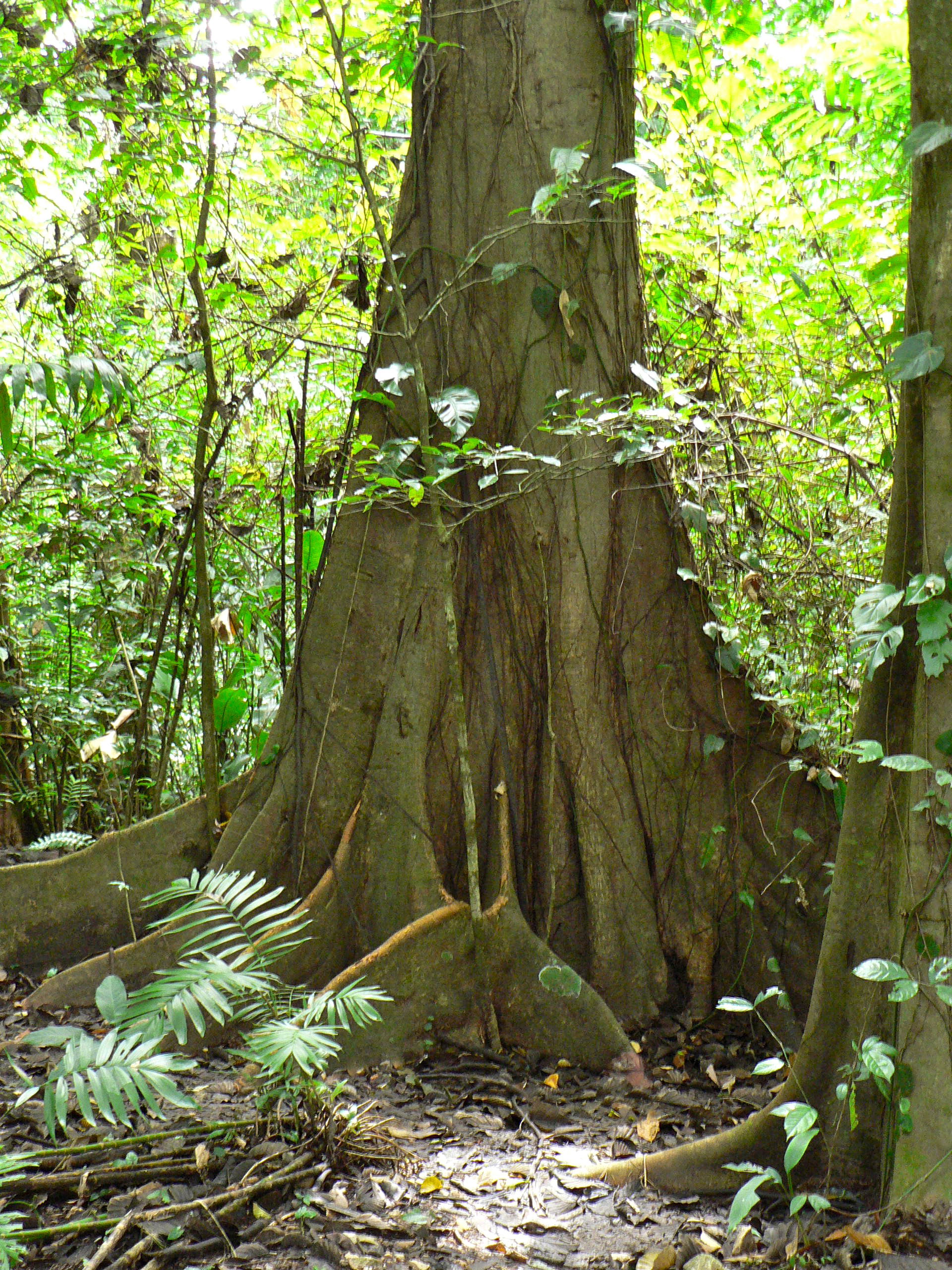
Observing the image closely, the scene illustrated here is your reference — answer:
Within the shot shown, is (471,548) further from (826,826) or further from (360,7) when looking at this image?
(360,7)

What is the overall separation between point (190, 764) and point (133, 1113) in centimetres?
323

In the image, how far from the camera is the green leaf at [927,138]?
191 centimetres

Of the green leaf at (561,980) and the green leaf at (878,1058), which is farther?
the green leaf at (561,980)

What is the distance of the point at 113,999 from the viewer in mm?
2012

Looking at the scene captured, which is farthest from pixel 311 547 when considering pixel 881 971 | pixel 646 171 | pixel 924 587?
pixel 881 971

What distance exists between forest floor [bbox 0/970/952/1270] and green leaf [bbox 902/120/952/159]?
2263 mm

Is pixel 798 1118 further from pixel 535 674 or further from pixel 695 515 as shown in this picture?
pixel 695 515

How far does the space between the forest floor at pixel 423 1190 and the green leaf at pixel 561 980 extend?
264 mm

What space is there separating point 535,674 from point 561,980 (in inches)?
43.6

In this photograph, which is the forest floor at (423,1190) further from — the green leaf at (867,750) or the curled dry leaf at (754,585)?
the curled dry leaf at (754,585)

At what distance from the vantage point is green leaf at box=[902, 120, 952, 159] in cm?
191

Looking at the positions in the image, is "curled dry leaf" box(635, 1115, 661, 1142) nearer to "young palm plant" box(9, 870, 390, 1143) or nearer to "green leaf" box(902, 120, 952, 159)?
"young palm plant" box(9, 870, 390, 1143)

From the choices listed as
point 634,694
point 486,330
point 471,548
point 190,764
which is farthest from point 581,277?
point 190,764

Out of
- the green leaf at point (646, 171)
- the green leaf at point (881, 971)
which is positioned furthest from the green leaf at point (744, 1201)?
the green leaf at point (646, 171)
